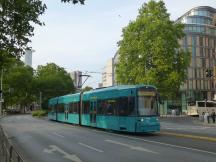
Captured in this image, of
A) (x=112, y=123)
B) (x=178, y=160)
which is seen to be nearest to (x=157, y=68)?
(x=112, y=123)

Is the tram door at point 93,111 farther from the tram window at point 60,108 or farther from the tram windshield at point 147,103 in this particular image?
the tram window at point 60,108

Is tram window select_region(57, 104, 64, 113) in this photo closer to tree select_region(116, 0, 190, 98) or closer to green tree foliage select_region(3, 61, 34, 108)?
tree select_region(116, 0, 190, 98)

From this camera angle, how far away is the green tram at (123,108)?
2603 cm

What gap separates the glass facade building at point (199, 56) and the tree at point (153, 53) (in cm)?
4645

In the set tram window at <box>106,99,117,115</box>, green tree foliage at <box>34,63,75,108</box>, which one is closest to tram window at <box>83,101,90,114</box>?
tram window at <box>106,99,117,115</box>

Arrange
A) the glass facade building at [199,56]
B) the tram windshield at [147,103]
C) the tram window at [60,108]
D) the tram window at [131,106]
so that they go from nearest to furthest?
1. the tram windshield at [147,103]
2. the tram window at [131,106]
3. the tram window at [60,108]
4. the glass facade building at [199,56]

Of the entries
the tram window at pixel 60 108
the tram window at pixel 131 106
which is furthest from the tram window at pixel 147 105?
the tram window at pixel 60 108

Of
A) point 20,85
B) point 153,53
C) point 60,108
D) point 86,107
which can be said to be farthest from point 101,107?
point 20,85

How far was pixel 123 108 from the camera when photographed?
1081 inches

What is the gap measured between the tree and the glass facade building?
46454 millimetres

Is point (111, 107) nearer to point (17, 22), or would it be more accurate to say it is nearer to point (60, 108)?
point (17, 22)

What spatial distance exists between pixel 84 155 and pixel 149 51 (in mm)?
49240

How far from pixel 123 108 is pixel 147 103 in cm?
180

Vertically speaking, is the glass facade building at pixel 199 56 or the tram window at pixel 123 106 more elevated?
the glass facade building at pixel 199 56
